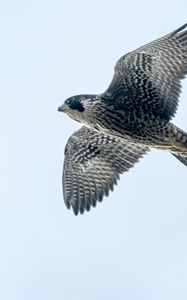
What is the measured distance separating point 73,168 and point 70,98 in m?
1.88

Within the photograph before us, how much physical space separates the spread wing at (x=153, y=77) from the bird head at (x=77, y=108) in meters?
0.40

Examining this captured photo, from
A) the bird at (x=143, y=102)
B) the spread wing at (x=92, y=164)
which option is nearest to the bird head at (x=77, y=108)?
the bird at (x=143, y=102)

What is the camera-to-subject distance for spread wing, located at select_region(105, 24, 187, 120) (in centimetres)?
2014

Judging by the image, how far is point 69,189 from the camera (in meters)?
22.1

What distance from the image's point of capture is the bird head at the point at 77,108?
814 inches

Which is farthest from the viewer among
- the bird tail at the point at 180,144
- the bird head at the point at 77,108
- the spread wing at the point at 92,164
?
the spread wing at the point at 92,164

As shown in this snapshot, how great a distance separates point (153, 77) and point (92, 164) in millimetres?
2471

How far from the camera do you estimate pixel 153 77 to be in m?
20.5

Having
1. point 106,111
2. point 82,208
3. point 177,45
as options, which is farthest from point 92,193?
point 177,45

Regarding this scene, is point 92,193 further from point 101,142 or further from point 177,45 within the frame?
point 177,45

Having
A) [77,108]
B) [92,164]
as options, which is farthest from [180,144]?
[92,164]

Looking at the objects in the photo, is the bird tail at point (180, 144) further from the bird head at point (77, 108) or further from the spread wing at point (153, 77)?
the bird head at point (77, 108)

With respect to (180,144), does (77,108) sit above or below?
above

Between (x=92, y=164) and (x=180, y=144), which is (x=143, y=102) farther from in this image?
(x=92, y=164)
